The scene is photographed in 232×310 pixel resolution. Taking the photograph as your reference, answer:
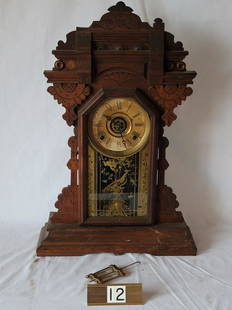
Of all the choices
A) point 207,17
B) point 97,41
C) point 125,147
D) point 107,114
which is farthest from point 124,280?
point 207,17

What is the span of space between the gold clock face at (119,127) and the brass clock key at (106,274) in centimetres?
40

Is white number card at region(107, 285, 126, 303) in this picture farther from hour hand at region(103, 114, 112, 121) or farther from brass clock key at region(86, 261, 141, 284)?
hour hand at region(103, 114, 112, 121)

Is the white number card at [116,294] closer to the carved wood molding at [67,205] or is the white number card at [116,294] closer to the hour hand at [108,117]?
the carved wood molding at [67,205]

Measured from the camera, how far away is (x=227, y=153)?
192 centimetres

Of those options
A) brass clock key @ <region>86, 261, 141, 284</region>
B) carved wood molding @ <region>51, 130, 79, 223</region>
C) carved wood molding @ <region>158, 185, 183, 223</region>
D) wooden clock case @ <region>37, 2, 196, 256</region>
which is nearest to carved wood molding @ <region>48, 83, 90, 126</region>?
wooden clock case @ <region>37, 2, 196, 256</region>

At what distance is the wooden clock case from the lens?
4.88 ft

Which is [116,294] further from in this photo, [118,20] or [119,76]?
[118,20]

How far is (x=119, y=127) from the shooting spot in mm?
1568

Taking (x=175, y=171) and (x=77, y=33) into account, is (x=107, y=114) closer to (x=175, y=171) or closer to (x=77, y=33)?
(x=77, y=33)

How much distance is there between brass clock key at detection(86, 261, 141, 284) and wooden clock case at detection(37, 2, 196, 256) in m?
0.11

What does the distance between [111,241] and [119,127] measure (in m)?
0.42

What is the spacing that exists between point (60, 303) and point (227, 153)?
100 centimetres

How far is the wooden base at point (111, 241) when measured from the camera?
1590 mm

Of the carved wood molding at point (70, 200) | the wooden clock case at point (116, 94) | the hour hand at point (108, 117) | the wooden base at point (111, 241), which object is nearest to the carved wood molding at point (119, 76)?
the wooden clock case at point (116, 94)
